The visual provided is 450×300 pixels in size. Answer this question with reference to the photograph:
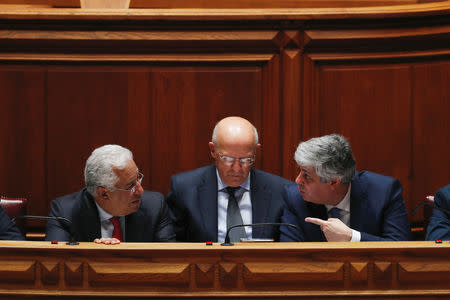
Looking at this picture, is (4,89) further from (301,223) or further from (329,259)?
(329,259)

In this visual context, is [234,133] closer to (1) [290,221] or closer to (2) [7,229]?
A: (1) [290,221]

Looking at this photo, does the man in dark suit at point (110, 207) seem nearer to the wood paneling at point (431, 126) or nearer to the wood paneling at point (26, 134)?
the wood paneling at point (26, 134)

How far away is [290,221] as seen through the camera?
1810 mm

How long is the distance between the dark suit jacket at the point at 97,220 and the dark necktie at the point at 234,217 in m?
0.19

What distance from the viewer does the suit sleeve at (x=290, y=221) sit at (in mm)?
1752

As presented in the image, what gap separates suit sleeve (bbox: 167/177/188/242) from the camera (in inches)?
76.7

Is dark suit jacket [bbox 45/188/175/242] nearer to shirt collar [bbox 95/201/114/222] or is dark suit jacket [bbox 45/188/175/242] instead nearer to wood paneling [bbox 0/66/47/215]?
shirt collar [bbox 95/201/114/222]

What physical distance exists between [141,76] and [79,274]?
3.66 ft

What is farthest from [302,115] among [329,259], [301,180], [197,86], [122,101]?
[329,259]

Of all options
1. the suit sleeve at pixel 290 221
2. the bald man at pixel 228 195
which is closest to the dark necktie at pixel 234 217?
the bald man at pixel 228 195

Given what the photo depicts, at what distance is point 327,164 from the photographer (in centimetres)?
173

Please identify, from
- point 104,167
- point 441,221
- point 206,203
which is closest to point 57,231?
point 104,167

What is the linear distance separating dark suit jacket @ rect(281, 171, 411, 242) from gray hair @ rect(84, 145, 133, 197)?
1.75 feet

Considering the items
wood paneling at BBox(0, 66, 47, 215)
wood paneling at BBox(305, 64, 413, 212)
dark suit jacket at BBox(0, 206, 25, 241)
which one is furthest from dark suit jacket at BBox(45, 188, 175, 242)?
wood paneling at BBox(305, 64, 413, 212)
